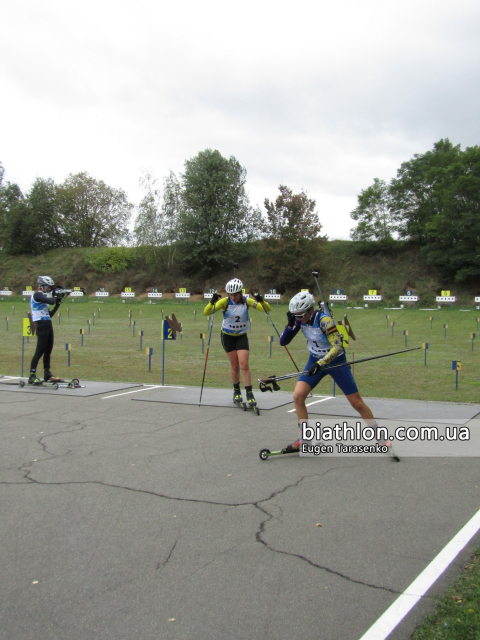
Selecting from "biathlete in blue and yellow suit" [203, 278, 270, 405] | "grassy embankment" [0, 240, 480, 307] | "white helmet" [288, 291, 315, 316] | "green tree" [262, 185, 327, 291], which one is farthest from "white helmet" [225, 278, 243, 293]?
"green tree" [262, 185, 327, 291]

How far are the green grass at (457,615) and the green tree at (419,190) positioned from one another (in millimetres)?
53623

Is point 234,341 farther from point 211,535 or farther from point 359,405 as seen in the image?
point 211,535

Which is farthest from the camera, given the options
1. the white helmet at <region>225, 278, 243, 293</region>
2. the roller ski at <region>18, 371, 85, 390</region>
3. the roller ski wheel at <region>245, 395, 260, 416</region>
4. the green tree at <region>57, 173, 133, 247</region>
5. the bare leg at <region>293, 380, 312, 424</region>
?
the green tree at <region>57, 173, 133, 247</region>

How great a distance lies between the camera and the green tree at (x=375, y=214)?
194 feet

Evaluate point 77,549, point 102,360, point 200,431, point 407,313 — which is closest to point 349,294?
point 407,313

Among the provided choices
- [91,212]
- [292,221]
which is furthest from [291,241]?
[91,212]

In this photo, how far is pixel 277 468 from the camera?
5875 mm

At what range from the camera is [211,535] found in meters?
4.18

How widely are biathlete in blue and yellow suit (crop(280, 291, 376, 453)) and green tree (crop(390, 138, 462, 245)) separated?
1999 inches

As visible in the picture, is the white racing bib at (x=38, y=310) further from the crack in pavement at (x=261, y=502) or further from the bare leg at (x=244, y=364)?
the crack in pavement at (x=261, y=502)

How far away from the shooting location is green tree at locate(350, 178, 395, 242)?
194ft

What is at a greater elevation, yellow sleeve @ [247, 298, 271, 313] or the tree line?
the tree line

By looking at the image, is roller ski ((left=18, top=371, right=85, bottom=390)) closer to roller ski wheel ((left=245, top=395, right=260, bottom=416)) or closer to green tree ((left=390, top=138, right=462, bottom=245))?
roller ski wheel ((left=245, top=395, right=260, bottom=416))

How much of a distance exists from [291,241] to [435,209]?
1469 centimetres
